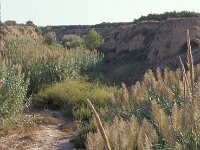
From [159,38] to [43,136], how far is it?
60.4 ft

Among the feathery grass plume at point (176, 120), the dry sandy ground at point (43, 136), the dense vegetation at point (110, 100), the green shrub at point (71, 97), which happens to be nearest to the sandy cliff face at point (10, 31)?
the dense vegetation at point (110, 100)

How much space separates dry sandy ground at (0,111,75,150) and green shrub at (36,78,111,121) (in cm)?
57

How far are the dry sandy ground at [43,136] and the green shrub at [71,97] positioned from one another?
565 millimetres

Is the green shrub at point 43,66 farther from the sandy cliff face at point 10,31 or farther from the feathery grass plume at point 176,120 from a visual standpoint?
the feathery grass plume at point 176,120

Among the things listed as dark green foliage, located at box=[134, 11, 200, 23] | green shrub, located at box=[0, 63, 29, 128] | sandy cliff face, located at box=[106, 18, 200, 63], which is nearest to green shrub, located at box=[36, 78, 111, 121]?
Result: green shrub, located at box=[0, 63, 29, 128]

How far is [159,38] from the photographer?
1081 inches

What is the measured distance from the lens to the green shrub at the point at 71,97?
1223cm

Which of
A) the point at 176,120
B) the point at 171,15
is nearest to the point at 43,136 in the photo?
the point at 176,120

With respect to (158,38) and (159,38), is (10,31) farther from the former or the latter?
(159,38)

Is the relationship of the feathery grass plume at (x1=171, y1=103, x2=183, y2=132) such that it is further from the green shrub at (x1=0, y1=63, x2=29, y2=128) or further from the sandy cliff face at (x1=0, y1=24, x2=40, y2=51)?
the sandy cliff face at (x1=0, y1=24, x2=40, y2=51)

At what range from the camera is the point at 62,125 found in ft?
36.3

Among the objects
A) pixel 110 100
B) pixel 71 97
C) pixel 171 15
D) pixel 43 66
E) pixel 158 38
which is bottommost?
pixel 71 97

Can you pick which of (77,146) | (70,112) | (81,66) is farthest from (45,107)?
(81,66)

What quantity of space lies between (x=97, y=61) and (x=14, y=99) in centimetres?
1225
